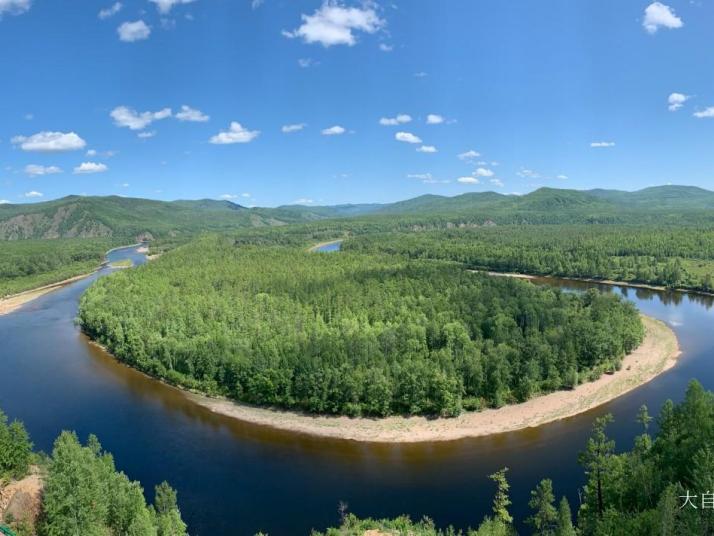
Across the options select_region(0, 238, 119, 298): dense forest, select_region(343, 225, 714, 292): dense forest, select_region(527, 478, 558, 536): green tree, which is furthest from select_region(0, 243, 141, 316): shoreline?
select_region(527, 478, 558, 536): green tree

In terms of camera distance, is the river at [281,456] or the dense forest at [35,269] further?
the dense forest at [35,269]

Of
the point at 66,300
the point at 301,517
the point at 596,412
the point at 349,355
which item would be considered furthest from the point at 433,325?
the point at 66,300

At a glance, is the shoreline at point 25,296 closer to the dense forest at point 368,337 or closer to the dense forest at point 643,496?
the dense forest at point 368,337

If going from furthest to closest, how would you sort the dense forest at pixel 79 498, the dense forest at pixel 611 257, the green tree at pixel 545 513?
the dense forest at pixel 611 257
the green tree at pixel 545 513
the dense forest at pixel 79 498

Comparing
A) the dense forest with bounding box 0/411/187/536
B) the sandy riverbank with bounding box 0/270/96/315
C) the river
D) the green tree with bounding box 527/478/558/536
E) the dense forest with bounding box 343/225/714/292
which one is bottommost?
the river

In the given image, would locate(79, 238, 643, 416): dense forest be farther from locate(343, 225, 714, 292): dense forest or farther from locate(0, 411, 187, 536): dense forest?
locate(343, 225, 714, 292): dense forest

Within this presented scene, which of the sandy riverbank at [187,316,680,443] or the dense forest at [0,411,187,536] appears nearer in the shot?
the dense forest at [0,411,187,536]

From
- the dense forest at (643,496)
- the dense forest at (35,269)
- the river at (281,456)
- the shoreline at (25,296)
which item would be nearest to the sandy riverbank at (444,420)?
the river at (281,456)
